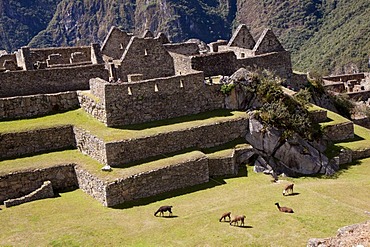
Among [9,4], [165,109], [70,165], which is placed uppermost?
[9,4]

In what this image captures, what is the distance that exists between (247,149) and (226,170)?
1.45m

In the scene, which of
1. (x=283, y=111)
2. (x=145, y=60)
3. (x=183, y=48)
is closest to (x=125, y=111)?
(x=145, y=60)

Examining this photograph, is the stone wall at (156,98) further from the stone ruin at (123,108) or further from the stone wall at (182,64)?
the stone wall at (182,64)

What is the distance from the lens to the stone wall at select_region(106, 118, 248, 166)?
60.1ft

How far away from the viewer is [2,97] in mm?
22062

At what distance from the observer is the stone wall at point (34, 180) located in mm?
17797

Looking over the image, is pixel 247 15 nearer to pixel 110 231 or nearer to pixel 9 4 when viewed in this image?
pixel 9 4

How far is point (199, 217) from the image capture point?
1555 cm

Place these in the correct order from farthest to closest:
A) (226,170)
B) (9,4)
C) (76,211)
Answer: (9,4) < (226,170) < (76,211)

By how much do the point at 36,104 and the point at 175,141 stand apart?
5961 millimetres

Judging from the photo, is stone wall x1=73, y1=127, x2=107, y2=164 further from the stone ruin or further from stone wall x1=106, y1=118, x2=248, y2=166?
stone wall x1=106, y1=118, x2=248, y2=166

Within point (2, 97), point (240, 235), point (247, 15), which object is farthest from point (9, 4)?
point (240, 235)

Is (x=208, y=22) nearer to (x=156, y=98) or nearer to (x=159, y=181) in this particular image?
(x=156, y=98)

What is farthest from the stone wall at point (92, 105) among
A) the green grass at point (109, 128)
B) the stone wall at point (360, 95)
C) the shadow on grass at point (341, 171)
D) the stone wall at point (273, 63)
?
the stone wall at point (360, 95)
